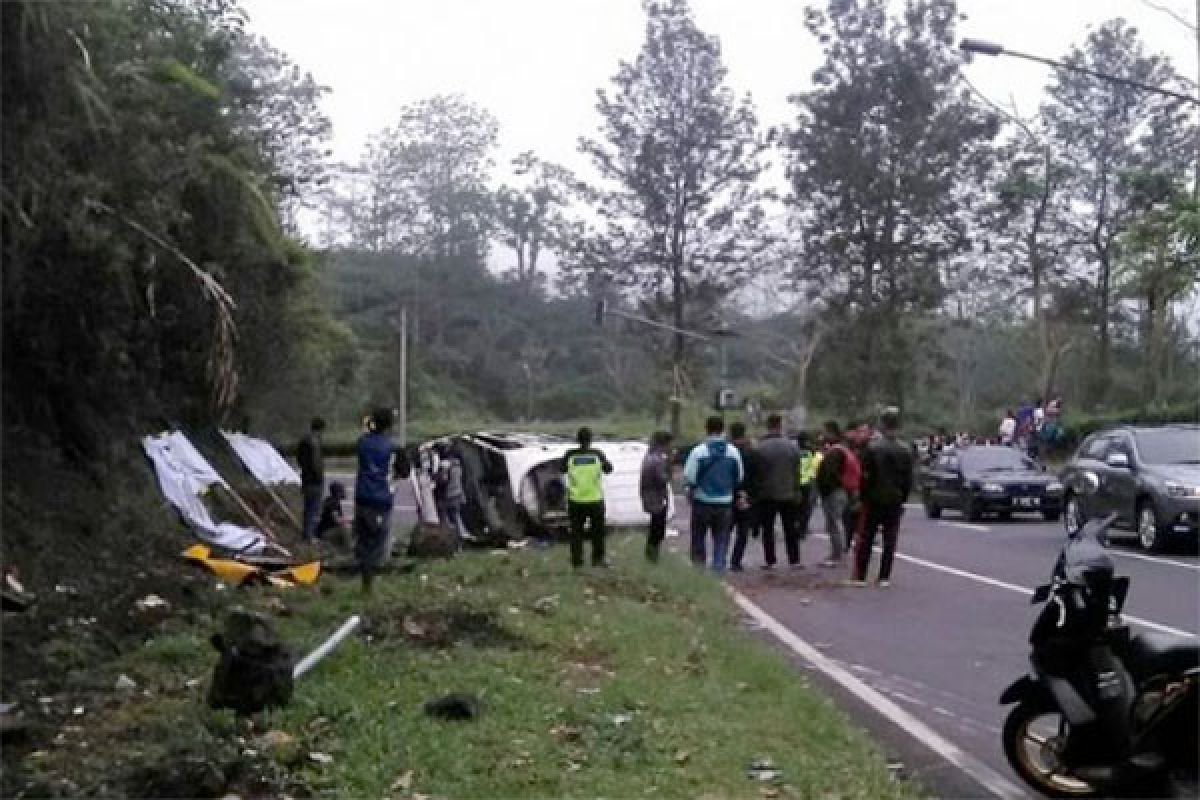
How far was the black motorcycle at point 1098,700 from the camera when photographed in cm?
719

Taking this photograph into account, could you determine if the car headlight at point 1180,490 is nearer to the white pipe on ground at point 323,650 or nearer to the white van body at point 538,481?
the white van body at point 538,481

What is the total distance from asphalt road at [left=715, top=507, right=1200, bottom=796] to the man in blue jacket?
2.35 ft

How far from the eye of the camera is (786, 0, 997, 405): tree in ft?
179

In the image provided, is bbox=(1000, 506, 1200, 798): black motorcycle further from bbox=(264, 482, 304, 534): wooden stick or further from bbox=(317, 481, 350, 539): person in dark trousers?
bbox=(264, 482, 304, 534): wooden stick

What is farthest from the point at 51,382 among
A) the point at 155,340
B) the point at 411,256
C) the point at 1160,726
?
the point at 411,256

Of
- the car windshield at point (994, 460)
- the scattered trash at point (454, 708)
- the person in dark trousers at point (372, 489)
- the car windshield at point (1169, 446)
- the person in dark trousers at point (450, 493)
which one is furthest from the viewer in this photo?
the car windshield at point (994, 460)

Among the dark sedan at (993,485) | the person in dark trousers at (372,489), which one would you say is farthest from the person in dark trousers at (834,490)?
the dark sedan at (993,485)

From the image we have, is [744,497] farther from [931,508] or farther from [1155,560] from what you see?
[931,508]

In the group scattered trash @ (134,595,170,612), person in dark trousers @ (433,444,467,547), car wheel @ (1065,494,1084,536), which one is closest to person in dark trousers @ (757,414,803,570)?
car wheel @ (1065,494,1084,536)

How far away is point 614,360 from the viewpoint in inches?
3418

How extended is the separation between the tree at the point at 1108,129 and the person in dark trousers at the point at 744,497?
34491mm

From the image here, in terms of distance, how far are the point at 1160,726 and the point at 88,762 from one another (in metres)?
4.92

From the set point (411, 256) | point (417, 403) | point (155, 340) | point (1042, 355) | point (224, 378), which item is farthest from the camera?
point (411, 256)

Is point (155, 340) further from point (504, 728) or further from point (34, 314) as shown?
point (504, 728)
